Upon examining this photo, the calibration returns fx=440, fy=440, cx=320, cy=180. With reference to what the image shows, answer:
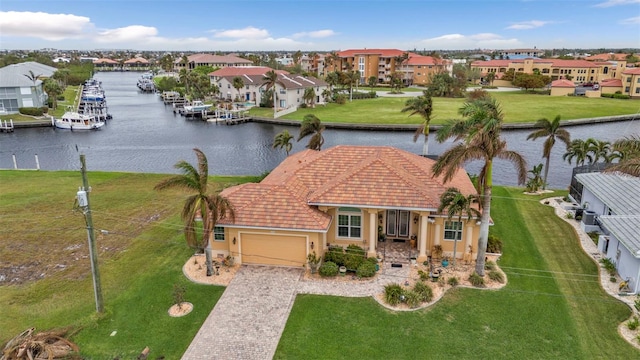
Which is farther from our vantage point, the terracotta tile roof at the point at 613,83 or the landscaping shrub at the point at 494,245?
the terracotta tile roof at the point at 613,83

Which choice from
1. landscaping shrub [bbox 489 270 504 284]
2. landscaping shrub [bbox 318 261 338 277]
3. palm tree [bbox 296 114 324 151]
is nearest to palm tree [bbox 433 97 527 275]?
landscaping shrub [bbox 489 270 504 284]

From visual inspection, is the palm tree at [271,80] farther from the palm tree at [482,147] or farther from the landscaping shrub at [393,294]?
the landscaping shrub at [393,294]

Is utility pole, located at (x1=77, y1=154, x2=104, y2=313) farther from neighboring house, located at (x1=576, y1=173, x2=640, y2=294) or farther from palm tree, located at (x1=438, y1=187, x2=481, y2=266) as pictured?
neighboring house, located at (x1=576, y1=173, x2=640, y2=294)

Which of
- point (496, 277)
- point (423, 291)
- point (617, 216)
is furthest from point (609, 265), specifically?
point (423, 291)

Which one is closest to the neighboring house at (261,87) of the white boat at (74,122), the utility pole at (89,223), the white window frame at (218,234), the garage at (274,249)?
the white boat at (74,122)

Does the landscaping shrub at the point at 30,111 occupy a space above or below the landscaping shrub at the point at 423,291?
above

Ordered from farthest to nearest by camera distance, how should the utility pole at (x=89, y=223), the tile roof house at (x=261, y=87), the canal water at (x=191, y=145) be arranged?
the tile roof house at (x=261, y=87)
the canal water at (x=191, y=145)
the utility pole at (x=89, y=223)
